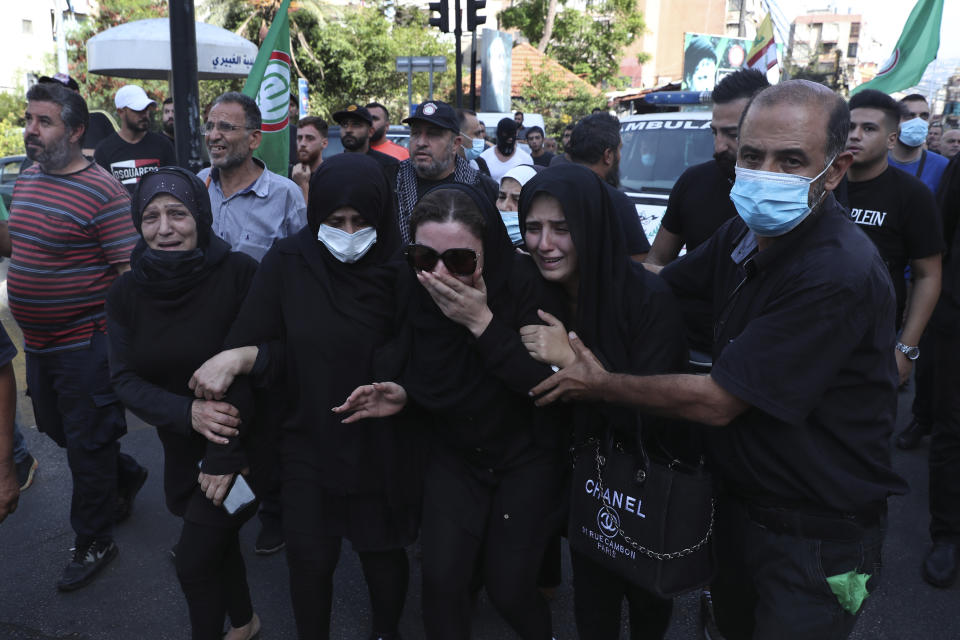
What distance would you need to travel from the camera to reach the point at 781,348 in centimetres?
197

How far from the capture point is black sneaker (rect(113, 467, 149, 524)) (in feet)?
14.1

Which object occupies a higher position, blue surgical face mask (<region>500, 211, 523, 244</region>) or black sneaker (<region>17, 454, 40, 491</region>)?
blue surgical face mask (<region>500, 211, 523, 244</region>)

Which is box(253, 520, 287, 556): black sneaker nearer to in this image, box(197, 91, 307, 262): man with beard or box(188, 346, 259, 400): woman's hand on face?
box(197, 91, 307, 262): man with beard

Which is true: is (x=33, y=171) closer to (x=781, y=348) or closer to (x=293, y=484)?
(x=293, y=484)

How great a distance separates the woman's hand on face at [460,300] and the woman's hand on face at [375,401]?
0.40 m

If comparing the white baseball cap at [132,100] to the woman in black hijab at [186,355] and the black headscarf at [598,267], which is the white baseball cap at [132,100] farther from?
the black headscarf at [598,267]

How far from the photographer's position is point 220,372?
8.66ft

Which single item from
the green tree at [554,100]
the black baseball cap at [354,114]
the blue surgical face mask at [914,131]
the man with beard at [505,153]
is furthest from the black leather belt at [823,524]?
the green tree at [554,100]

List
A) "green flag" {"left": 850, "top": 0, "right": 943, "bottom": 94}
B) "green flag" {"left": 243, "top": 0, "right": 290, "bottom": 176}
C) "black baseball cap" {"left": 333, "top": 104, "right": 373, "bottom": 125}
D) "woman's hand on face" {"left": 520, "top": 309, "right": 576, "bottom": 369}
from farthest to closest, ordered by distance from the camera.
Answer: "black baseball cap" {"left": 333, "top": 104, "right": 373, "bottom": 125}, "green flag" {"left": 850, "top": 0, "right": 943, "bottom": 94}, "green flag" {"left": 243, "top": 0, "right": 290, "bottom": 176}, "woman's hand on face" {"left": 520, "top": 309, "right": 576, "bottom": 369}

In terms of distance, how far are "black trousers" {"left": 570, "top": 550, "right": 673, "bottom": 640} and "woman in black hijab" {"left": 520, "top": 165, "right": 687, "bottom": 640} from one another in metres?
0.24

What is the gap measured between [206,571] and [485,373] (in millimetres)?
1291

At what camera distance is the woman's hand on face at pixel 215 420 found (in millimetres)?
2674

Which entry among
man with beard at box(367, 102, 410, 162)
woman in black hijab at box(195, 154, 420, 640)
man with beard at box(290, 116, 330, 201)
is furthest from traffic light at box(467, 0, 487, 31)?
woman in black hijab at box(195, 154, 420, 640)

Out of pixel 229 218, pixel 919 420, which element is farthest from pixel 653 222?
pixel 229 218
